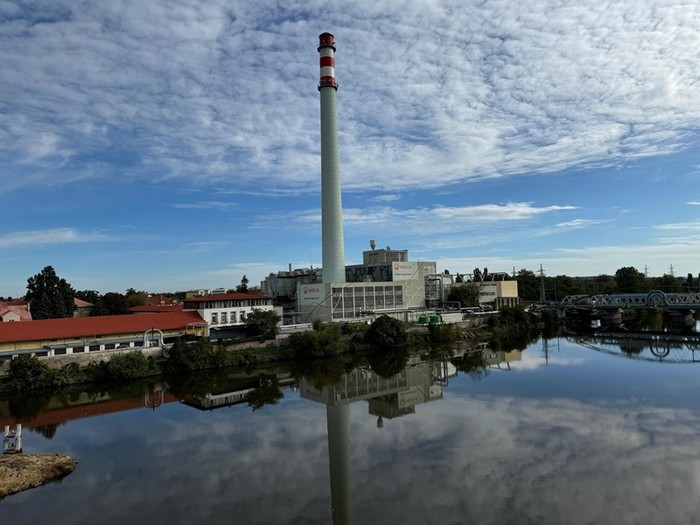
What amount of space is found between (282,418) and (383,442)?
3845 millimetres

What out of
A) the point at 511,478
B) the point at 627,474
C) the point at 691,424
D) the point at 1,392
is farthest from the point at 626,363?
the point at 1,392

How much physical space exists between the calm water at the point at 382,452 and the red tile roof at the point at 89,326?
4778 mm

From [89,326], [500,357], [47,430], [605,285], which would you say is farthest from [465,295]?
[605,285]

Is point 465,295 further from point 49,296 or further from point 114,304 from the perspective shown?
point 49,296

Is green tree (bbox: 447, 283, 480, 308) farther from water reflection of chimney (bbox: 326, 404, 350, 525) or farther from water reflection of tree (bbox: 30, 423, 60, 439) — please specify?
water reflection of tree (bbox: 30, 423, 60, 439)

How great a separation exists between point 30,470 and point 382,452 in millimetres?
7617

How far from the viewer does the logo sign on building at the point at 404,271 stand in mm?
34844

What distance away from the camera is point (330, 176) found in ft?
99.3

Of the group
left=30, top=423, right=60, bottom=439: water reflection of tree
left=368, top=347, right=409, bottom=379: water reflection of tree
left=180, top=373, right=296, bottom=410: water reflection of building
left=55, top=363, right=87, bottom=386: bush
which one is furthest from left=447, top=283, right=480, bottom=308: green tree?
left=30, top=423, right=60, bottom=439: water reflection of tree

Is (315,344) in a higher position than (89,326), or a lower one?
lower

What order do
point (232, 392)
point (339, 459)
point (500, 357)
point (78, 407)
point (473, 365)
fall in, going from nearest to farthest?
point (339, 459) → point (78, 407) → point (232, 392) → point (473, 365) → point (500, 357)

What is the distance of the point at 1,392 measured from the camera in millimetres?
16641

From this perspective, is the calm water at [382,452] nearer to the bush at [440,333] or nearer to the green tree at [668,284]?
the bush at [440,333]

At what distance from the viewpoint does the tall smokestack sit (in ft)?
99.2
